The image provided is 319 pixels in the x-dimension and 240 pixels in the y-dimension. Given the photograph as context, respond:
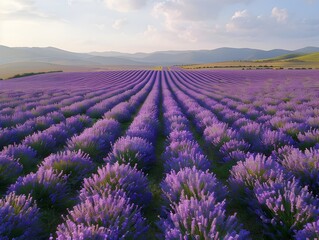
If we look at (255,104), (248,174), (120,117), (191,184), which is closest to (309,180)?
(248,174)

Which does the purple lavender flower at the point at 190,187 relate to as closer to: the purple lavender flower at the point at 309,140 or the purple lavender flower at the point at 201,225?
the purple lavender flower at the point at 201,225

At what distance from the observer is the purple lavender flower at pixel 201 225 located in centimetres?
212

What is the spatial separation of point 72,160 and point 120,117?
16.3 ft

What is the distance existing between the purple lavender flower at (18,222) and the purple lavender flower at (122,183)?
0.62m

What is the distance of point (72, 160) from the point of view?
4184mm

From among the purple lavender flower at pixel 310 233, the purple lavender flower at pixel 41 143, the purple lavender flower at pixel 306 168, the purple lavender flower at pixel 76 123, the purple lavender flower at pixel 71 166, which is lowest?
the purple lavender flower at pixel 76 123

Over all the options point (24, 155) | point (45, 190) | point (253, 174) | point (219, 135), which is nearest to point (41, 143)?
point (24, 155)

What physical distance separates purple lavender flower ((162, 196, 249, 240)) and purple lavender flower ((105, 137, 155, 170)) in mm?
2012

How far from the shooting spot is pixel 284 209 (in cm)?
261

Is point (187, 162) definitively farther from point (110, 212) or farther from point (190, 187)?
point (110, 212)

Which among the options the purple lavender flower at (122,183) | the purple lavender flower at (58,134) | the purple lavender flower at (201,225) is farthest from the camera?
the purple lavender flower at (58,134)

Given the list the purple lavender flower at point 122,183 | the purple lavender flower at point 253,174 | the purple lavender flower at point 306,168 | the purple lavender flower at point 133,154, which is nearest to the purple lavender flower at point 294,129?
the purple lavender flower at point 306,168

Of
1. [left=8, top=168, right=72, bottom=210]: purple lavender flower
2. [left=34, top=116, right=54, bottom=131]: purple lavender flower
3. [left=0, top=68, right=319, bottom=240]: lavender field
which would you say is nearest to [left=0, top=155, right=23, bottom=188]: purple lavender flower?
[left=0, top=68, right=319, bottom=240]: lavender field

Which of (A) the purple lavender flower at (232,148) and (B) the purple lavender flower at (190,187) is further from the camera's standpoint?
(A) the purple lavender flower at (232,148)
